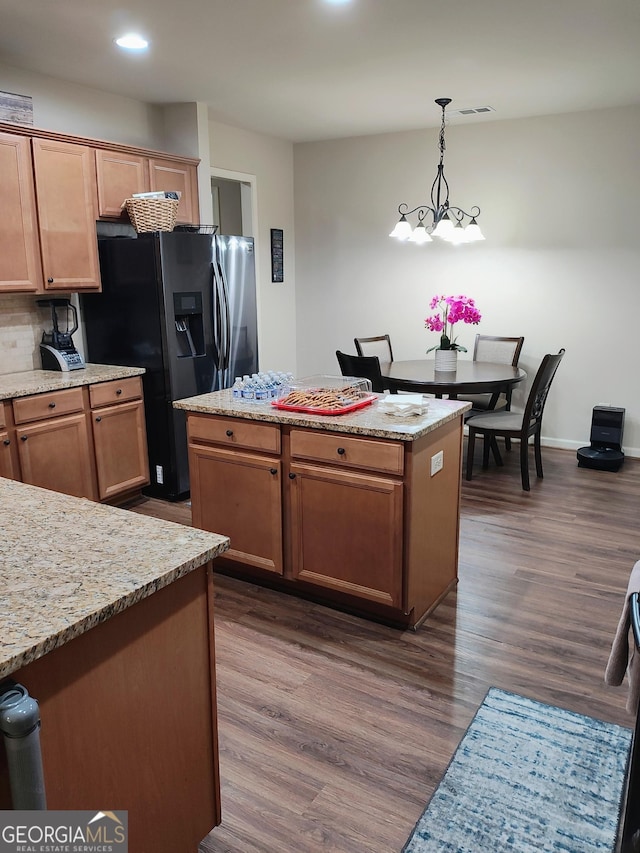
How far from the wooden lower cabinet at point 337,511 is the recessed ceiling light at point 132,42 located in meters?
2.05

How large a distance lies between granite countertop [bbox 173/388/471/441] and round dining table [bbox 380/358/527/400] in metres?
1.33

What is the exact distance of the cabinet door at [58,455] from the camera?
11.7 feet

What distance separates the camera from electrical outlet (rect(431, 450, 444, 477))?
274cm

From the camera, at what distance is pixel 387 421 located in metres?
2.67

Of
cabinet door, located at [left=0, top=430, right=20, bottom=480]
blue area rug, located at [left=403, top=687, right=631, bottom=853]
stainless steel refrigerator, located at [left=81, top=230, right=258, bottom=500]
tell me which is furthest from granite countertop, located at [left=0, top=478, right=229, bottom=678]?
stainless steel refrigerator, located at [left=81, top=230, right=258, bottom=500]

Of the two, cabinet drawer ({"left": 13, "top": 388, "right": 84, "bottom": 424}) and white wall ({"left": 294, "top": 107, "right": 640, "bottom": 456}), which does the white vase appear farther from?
cabinet drawer ({"left": 13, "top": 388, "right": 84, "bottom": 424})

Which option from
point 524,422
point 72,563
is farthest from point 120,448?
point 72,563

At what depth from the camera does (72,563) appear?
139cm

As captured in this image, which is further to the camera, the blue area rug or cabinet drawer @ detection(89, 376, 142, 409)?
cabinet drawer @ detection(89, 376, 142, 409)

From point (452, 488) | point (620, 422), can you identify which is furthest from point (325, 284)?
point (452, 488)

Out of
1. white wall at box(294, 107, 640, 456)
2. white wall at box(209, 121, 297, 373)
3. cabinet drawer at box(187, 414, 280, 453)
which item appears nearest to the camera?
cabinet drawer at box(187, 414, 280, 453)

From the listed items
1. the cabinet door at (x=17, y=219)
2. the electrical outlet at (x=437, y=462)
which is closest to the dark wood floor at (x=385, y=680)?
the electrical outlet at (x=437, y=462)

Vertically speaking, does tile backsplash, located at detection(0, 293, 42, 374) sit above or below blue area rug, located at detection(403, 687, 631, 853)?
above

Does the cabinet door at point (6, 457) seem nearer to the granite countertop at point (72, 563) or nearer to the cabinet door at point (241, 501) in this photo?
the cabinet door at point (241, 501)
